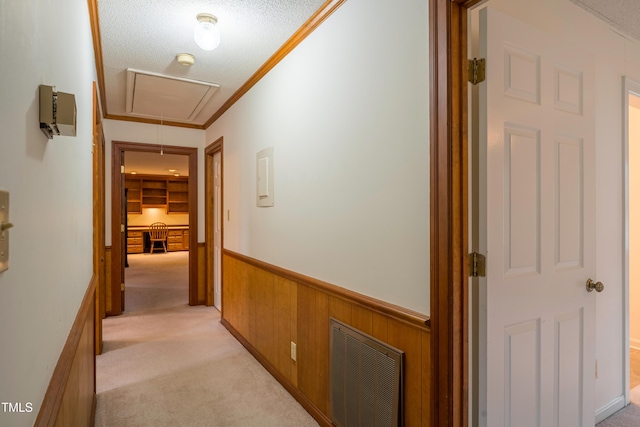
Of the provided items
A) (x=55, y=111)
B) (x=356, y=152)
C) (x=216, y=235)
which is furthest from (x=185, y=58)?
(x=216, y=235)

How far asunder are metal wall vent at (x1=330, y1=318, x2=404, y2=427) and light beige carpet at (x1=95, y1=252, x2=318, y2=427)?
0.40m

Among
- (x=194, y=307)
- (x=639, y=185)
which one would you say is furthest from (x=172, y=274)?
(x=639, y=185)

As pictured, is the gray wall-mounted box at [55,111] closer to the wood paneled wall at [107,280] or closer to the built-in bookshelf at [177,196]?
the wood paneled wall at [107,280]

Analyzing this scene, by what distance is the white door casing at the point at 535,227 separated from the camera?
1392 millimetres

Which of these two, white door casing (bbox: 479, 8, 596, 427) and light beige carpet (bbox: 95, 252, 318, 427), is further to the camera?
light beige carpet (bbox: 95, 252, 318, 427)

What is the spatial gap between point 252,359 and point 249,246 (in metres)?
0.97

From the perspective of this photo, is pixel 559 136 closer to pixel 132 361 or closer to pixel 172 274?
pixel 132 361

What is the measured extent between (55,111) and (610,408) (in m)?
3.14

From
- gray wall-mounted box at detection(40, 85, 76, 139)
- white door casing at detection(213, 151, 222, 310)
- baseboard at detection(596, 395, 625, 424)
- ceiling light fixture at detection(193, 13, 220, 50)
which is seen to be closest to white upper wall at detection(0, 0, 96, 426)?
gray wall-mounted box at detection(40, 85, 76, 139)

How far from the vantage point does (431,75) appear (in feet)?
4.62

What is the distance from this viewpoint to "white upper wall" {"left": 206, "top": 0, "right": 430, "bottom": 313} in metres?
1.52

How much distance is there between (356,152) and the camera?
188cm

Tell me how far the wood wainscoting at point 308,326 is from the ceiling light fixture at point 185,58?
1.67m

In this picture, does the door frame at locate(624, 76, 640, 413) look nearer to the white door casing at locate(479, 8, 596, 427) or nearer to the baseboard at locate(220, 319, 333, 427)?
the white door casing at locate(479, 8, 596, 427)
